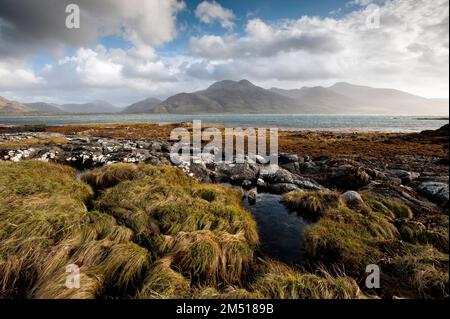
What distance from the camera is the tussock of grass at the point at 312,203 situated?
371 inches

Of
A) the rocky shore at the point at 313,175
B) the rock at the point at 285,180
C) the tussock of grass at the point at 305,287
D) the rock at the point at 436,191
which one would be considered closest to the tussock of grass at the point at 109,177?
the rocky shore at the point at 313,175

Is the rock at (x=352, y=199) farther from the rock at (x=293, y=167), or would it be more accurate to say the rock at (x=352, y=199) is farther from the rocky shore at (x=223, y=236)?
the rock at (x=293, y=167)

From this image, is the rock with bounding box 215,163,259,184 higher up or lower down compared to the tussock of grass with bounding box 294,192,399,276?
higher up

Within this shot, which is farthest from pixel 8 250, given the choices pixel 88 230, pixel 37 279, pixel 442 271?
pixel 442 271

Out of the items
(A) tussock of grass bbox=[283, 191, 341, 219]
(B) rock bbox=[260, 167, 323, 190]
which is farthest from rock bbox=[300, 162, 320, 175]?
(A) tussock of grass bbox=[283, 191, 341, 219]

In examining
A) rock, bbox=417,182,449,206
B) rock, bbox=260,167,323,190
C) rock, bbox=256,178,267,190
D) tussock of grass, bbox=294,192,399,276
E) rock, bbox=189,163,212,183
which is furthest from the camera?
rock, bbox=189,163,212,183

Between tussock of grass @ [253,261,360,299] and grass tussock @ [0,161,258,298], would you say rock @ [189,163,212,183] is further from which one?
tussock of grass @ [253,261,360,299]

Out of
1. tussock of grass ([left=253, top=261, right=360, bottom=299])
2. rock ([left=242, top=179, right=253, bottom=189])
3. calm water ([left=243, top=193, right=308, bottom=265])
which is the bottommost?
calm water ([left=243, top=193, right=308, bottom=265])

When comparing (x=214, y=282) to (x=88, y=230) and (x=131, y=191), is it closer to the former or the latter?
(x=88, y=230)

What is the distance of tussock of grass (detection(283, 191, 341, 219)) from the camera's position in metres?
9.42

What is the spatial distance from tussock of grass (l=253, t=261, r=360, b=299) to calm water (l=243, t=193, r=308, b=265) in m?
1.63

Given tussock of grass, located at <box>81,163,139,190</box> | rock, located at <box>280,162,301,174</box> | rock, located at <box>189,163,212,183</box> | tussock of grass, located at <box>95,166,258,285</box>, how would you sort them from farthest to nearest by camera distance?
rock, located at <box>280,162,301,174</box> → rock, located at <box>189,163,212,183</box> → tussock of grass, located at <box>81,163,139,190</box> → tussock of grass, located at <box>95,166,258,285</box>

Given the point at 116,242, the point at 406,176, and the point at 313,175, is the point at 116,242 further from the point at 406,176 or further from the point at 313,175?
the point at 406,176
